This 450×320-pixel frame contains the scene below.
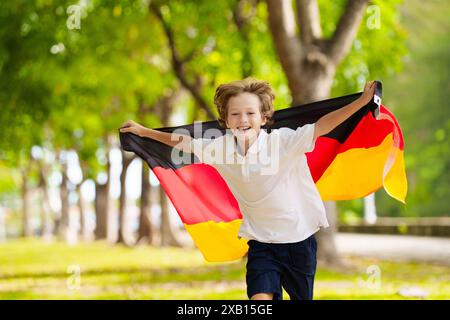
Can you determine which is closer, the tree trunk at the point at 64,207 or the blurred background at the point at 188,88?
the blurred background at the point at 188,88

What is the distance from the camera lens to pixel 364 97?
5.23 m

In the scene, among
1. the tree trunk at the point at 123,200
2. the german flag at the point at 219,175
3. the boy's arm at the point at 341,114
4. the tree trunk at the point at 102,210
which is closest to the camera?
the boy's arm at the point at 341,114

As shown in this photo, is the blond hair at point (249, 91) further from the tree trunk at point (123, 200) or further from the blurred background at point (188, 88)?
the tree trunk at point (123, 200)

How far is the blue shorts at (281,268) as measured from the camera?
16.1 feet

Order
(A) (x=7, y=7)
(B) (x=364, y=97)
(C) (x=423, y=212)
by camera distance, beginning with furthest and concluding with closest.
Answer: (C) (x=423, y=212), (A) (x=7, y=7), (B) (x=364, y=97)

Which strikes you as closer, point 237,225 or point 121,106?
point 237,225

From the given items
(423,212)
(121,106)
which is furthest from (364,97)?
(423,212)

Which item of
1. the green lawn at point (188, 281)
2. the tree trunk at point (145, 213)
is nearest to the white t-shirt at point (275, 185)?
the green lawn at point (188, 281)

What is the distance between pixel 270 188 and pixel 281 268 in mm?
528

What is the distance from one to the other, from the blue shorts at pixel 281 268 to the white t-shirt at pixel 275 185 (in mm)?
56
